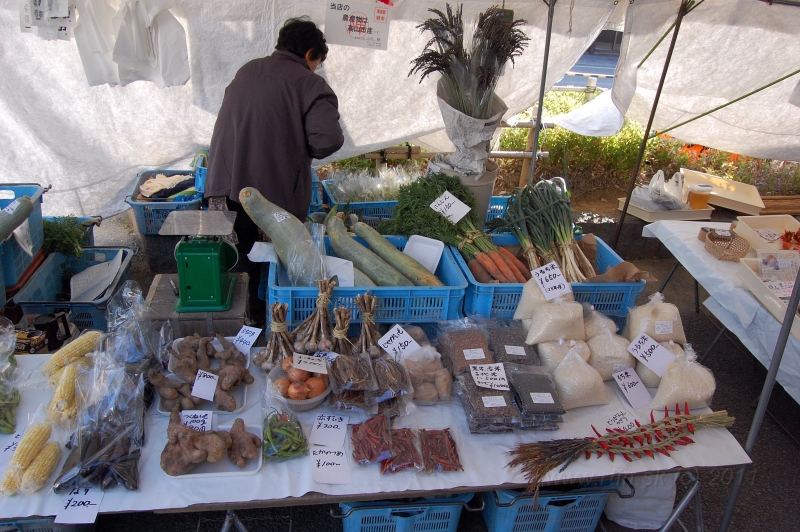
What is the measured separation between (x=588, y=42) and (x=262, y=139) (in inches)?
113

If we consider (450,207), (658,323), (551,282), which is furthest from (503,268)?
(658,323)

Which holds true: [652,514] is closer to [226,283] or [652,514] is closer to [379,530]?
[379,530]

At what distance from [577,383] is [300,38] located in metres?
2.51

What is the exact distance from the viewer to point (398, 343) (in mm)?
2400

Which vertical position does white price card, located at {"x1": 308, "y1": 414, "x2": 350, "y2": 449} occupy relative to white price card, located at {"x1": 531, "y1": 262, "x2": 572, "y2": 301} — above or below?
below

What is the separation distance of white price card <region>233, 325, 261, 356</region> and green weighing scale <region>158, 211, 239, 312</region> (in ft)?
0.91

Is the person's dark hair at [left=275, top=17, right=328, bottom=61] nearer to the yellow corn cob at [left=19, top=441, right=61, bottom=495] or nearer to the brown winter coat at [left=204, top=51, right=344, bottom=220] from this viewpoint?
the brown winter coat at [left=204, top=51, right=344, bottom=220]

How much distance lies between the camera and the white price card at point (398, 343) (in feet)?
7.82

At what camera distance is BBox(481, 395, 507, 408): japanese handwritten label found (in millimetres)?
2137

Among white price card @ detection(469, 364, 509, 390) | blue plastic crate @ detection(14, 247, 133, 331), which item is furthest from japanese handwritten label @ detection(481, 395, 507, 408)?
blue plastic crate @ detection(14, 247, 133, 331)

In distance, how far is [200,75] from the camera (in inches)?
161

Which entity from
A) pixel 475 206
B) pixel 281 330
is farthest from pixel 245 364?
pixel 475 206

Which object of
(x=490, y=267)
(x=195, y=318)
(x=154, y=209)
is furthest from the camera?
(x=154, y=209)

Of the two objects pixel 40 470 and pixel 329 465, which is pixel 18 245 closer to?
pixel 40 470
